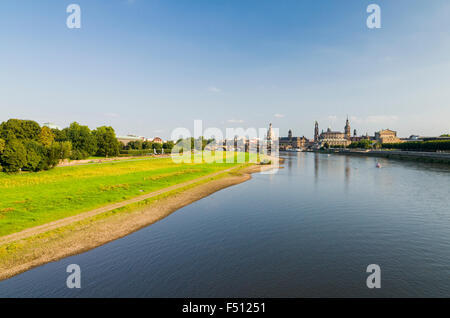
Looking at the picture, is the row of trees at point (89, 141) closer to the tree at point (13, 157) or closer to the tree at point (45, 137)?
the tree at point (45, 137)

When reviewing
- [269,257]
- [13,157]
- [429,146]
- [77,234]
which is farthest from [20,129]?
[429,146]

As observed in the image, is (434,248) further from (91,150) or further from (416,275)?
(91,150)

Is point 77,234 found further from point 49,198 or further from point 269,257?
point 269,257

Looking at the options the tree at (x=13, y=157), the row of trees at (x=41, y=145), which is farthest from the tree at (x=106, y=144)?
the tree at (x=13, y=157)

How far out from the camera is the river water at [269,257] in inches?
495

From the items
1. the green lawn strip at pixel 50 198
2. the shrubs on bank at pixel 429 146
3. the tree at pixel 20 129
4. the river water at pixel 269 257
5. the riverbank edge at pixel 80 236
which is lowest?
the river water at pixel 269 257

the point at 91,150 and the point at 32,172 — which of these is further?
the point at 91,150

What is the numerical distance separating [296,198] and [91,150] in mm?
86271

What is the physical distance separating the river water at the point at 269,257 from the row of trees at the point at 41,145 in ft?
132

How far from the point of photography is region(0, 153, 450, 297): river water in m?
A: 12.6

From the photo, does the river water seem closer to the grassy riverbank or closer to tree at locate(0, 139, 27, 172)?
the grassy riverbank
